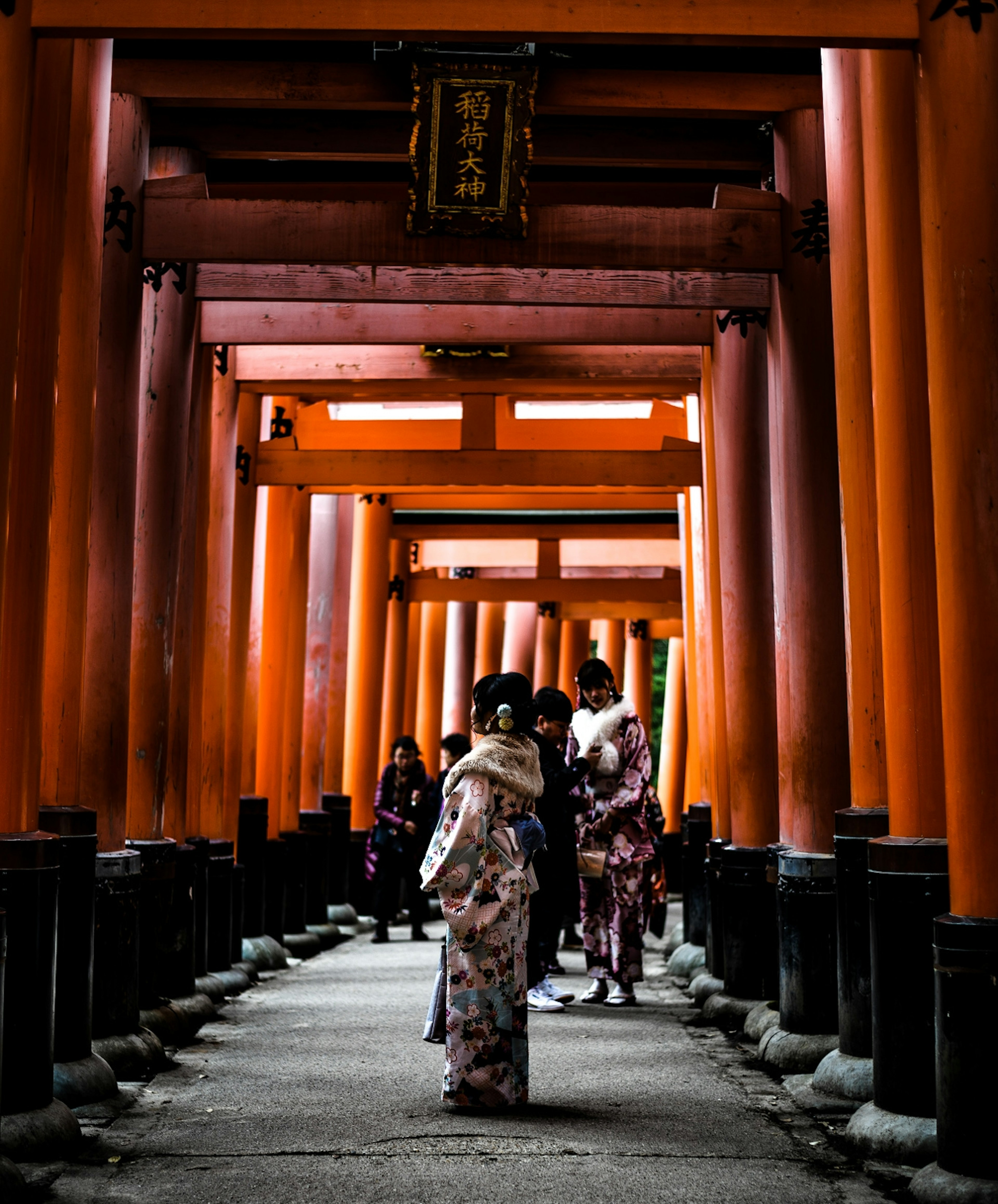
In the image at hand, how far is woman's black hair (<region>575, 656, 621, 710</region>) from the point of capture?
852cm

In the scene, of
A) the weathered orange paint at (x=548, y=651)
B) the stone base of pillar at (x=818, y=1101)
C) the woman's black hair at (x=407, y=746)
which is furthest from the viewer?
the weathered orange paint at (x=548, y=651)

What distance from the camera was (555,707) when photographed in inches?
332

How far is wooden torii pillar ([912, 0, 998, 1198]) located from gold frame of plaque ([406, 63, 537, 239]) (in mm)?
2430

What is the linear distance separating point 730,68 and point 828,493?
90.6 inches

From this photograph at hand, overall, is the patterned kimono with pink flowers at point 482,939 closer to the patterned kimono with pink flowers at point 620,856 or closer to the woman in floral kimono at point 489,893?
the woman in floral kimono at point 489,893

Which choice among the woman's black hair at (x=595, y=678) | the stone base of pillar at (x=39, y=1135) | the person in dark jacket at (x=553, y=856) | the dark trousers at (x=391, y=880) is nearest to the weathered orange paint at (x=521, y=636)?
the dark trousers at (x=391, y=880)

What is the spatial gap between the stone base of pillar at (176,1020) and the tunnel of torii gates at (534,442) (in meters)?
0.03

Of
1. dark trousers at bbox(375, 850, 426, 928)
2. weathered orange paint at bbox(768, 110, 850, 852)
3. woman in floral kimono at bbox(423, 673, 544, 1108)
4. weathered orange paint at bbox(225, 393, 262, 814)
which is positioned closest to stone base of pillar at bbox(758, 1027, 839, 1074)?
weathered orange paint at bbox(768, 110, 850, 852)

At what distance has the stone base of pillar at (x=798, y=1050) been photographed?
6.05 metres

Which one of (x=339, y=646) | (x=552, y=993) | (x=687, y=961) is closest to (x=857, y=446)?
(x=552, y=993)

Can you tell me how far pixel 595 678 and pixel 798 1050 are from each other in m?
2.89

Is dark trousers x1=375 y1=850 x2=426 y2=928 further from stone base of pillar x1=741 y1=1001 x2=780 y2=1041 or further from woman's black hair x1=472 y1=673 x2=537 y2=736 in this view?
woman's black hair x1=472 y1=673 x2=537 y2=736

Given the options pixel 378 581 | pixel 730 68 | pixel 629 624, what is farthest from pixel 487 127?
pixel 629 624

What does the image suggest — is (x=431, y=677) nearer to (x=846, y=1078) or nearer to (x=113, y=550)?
(x=113, y=550)
